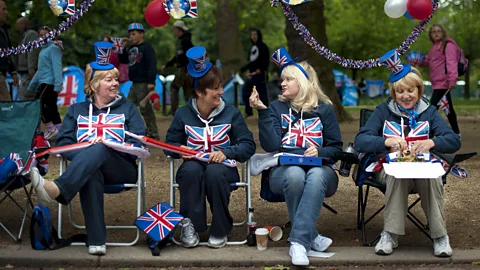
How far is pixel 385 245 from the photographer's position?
5.29 metres

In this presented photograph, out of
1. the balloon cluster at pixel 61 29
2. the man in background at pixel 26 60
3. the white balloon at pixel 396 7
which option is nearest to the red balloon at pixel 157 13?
the balloon cluster at pixel 61 29

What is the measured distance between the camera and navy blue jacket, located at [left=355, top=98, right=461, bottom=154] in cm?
545

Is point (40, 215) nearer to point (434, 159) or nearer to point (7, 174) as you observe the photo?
point (7, 174)

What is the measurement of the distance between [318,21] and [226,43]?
10061 millimetres

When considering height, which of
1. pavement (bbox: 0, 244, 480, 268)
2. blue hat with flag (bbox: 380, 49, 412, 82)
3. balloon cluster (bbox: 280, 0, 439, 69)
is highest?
balloon cluster (bbox: 280, 0, 439, 69)

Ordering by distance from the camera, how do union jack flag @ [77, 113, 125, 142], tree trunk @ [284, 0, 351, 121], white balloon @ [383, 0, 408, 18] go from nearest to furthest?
union jack flag @ [77, 113, 125, 142] < white balloon @ [383, 0, 408, 18] < tree trunk @ [284, 0, 351, 121]

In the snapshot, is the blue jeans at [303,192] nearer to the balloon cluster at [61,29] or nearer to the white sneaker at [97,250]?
→ the white sneaker at [97,250]

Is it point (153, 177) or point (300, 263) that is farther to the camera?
point (153, 177)

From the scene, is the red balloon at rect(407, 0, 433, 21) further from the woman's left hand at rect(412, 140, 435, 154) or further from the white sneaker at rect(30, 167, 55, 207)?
the white sneaker at rect(30, 167, 55, 207)

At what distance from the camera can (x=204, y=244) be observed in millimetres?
5527

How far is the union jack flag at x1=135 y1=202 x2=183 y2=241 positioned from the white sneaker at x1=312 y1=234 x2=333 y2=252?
0.91 meters

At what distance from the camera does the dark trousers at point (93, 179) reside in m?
5.19

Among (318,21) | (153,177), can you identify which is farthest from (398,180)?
(318,21)

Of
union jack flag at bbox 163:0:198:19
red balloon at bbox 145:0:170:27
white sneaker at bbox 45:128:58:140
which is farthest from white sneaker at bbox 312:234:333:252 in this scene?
white sneaker at bbox 45:128:58:140
